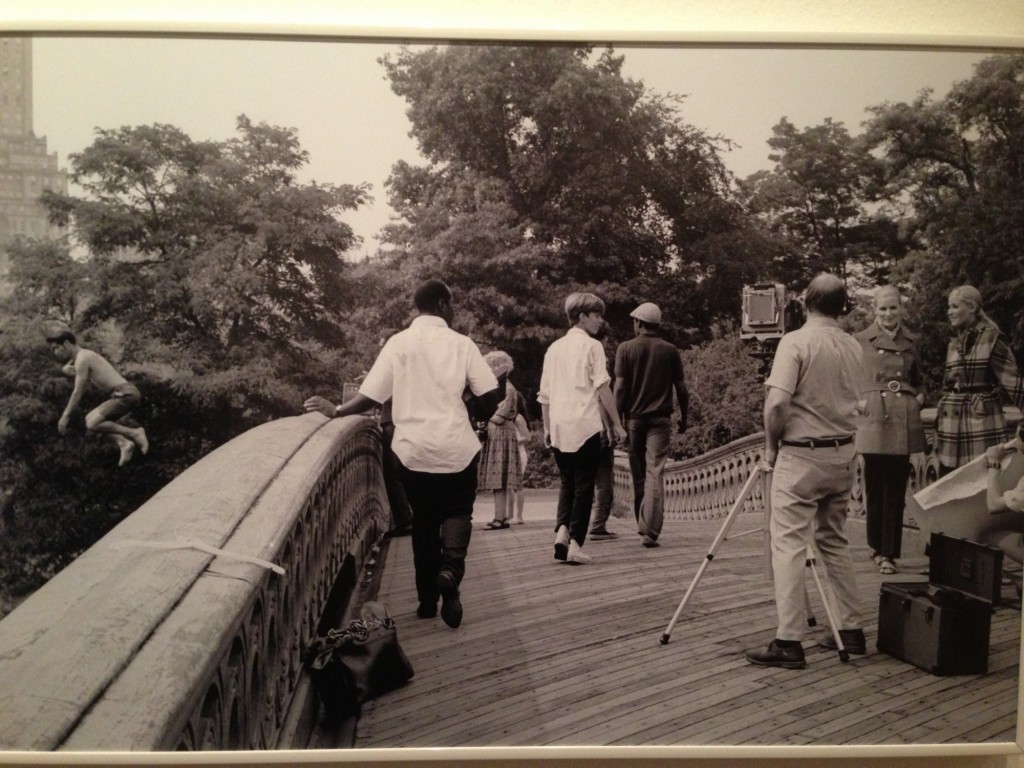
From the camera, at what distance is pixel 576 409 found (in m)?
3.10

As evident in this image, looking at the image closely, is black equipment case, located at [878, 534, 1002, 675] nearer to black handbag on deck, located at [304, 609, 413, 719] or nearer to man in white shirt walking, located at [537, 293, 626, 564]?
man in white shirt walking, located at [537, 293, 626, 564]

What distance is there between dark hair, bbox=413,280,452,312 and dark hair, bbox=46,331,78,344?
1044mm

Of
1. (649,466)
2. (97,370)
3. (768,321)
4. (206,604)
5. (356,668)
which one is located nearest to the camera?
(206,604)

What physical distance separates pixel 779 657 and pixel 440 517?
45.6 inches

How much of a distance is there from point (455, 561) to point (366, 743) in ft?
1.98

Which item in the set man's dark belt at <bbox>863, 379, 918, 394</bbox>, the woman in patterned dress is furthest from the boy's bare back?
man's dark belt at <bbox>863, 379, 918, 394</bbox>

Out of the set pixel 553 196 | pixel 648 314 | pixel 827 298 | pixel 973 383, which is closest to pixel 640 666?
pixel 648 314

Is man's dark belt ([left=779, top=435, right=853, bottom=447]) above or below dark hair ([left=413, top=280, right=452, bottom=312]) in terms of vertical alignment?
below

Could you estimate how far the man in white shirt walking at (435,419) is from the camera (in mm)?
2992

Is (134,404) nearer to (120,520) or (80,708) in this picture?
(120,520)

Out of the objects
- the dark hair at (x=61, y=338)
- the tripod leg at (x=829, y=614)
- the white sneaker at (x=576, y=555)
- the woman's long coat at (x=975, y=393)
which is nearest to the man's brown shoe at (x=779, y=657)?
the tripod leg at (x=829, y=614)

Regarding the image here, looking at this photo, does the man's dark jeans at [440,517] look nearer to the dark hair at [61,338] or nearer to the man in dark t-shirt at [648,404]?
the man in dark t-shirt at [648,404]

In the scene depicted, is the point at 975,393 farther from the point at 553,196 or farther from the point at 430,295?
the point at 430,295

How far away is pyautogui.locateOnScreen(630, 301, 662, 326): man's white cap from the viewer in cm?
305
